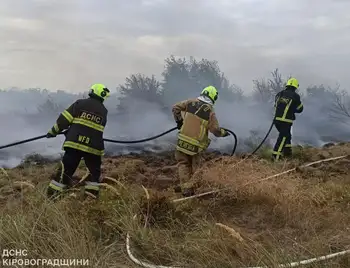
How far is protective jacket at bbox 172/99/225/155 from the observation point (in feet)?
24.0

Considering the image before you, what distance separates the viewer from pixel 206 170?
6.64 metres

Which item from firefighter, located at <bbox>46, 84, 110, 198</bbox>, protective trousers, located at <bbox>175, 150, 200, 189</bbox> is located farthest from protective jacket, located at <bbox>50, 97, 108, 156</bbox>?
protective trousers, located at <bbox>175, 150, 200, 189</bbox>

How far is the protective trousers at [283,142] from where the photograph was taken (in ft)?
33.2

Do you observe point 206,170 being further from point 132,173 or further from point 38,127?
point 38,127

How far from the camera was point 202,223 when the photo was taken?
483 cm

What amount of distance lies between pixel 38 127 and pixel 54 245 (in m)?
11.4

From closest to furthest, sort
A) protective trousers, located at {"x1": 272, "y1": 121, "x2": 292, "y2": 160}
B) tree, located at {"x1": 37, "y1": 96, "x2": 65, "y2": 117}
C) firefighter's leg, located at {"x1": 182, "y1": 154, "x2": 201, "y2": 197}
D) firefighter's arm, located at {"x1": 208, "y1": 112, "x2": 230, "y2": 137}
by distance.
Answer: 1. firefighter's leg, located at {"x1": 182, "y1": 154, "x2": 201, "y2": 197}
2. firefighter's arm, located at {"x1": 208, "y1": 112, "x2": 230, "y2": 137}
3. protective trousers, located at {"x1": 272, "y1": 121, "x2": 292, "y2": 160}
4. tree, located at {"x1": 37, "y1": 96, "x2": 65, "y2": 117}

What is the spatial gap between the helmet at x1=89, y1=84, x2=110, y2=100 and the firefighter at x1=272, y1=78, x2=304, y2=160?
4.50 meters

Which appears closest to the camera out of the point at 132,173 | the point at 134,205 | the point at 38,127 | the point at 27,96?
the point at 134,205

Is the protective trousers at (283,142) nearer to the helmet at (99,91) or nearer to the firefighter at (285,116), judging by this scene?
the firefighter at (285,116)

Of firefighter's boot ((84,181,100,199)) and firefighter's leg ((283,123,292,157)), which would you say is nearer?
firefighter's boot ((84,181,100,199))

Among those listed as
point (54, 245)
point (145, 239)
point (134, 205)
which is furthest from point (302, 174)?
point (54, 245)

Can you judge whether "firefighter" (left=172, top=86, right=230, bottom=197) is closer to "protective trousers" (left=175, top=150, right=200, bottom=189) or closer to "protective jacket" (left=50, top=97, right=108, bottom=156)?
"protective trousers" (left=175, top=150, right=200, bottom=189)

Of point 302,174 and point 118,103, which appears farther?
point 118,103
